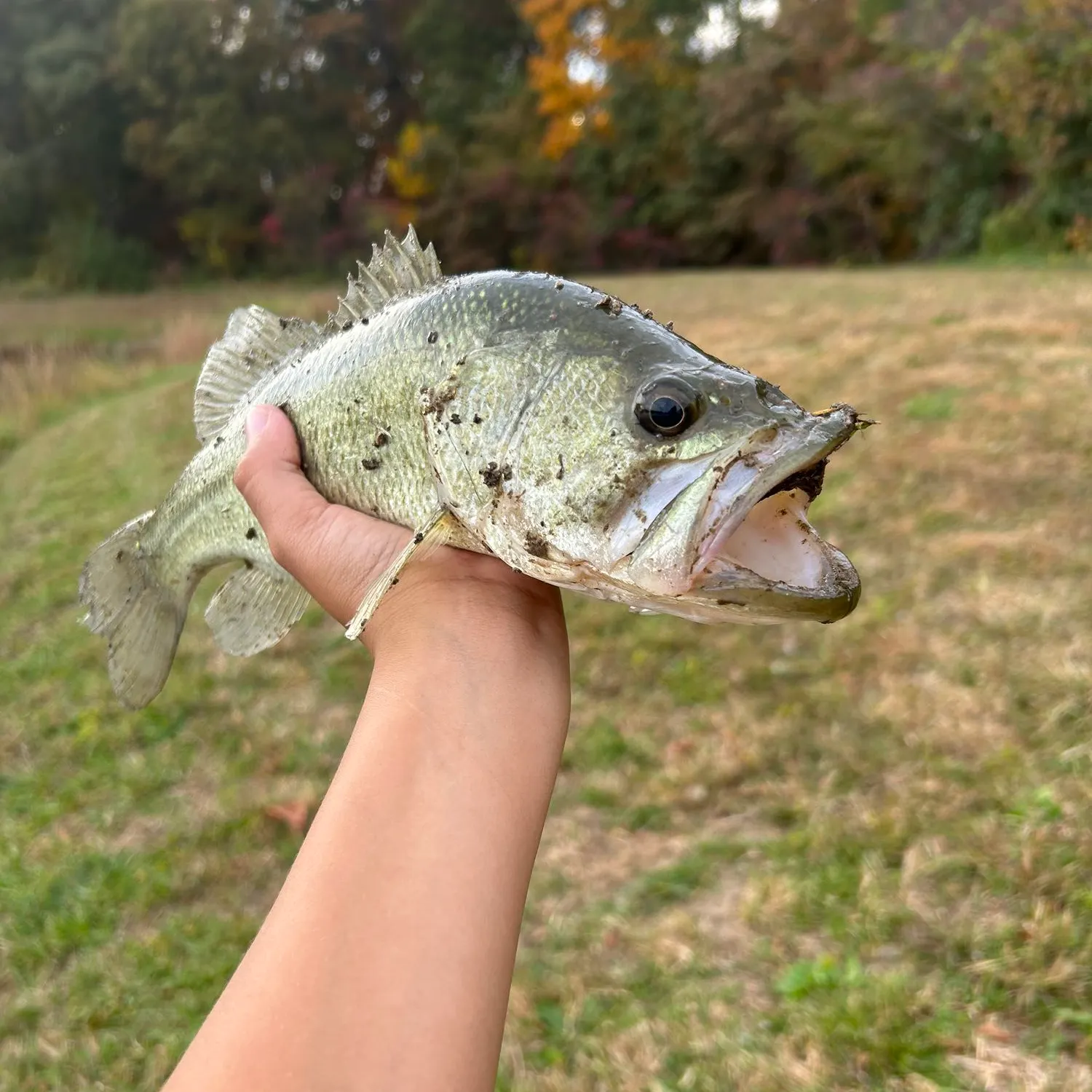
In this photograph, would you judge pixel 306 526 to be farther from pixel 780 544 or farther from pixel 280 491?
pixel 780 544

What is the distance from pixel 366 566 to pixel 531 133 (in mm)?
34200

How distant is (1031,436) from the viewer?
19.7ft

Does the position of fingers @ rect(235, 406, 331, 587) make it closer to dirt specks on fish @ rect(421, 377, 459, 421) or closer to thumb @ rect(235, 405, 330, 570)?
thumb @ rect(235, 405, 330, 570)

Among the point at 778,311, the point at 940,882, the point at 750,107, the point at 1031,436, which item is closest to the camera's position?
the point at 940,882

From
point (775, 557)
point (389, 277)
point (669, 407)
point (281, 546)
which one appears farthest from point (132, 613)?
point (775, 557)

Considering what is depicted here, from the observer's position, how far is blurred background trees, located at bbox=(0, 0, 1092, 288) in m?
20.5

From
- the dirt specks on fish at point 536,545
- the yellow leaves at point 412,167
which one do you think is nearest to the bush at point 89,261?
the yellow leaves at point 412,167

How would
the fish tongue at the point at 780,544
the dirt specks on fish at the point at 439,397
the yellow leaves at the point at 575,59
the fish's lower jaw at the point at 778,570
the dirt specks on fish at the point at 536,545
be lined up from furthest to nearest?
the yellow leaves at the point at 575,59
the dirt specks on fish at the point at 439,397
the dirt specks on fish at the point at 536,545
the fish tongue at the point at 780,544
the fish's lower jaw at the point at 778,570

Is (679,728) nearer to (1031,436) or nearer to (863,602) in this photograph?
(863,602)

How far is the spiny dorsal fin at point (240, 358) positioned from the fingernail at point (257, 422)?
26cm

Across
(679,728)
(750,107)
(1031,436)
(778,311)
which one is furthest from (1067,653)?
(750,107)

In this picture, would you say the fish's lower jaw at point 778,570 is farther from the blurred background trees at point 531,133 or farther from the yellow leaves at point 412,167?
the yellow leaves at point 412,167

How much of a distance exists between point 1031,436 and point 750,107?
24471 mm

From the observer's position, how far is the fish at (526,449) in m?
1.59
